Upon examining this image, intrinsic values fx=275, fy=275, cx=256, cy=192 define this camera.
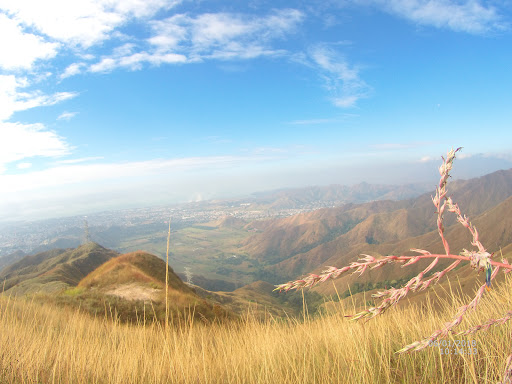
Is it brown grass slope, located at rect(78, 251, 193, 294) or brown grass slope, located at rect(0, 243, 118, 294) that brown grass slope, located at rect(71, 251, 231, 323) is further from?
brown grass slope, located at rect(0, 243, 118, 294)

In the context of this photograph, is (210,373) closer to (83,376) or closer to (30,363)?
(83,376)

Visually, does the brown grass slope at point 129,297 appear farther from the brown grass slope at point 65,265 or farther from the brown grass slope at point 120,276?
the brown grass slope at point 65,265

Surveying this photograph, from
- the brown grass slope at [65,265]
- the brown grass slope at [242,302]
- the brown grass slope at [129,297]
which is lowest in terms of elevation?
the brown grass slope at [242,302]

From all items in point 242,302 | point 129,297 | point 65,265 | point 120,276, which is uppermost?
point 120,276

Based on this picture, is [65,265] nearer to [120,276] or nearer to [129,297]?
[120,276]

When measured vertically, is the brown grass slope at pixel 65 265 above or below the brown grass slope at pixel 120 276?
below

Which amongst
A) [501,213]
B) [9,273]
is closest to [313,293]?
[501,213]

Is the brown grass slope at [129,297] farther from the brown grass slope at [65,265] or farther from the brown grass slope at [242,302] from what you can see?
the brown grass slope at [65,265]

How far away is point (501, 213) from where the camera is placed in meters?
170

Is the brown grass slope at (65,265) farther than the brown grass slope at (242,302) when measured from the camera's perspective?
Yes

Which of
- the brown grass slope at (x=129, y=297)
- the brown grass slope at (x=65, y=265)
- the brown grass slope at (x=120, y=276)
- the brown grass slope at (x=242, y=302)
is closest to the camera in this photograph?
the brown grass slope at (x=129, y=297)

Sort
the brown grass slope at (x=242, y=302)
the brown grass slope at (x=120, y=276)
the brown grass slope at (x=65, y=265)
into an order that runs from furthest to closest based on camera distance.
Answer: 1. the brown grass slope at (x=65, y=265)
2. the brown grass slope at (x=242, y=302)
3. the brown grass slope at (x=120, y=276)

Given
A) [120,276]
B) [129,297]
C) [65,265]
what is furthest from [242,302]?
[129,297]

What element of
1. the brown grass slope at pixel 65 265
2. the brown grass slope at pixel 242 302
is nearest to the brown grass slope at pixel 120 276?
the brown grass slope at pixel 242 302
